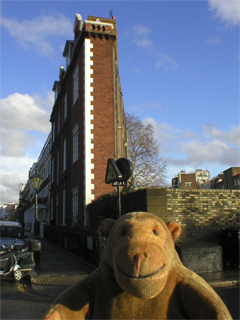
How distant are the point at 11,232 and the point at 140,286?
11.7 metres

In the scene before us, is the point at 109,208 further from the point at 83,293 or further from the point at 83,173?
the point at 83,293

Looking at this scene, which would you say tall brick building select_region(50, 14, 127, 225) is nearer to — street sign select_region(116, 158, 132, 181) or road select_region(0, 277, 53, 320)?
road select_region(0, 277, 53, 320)

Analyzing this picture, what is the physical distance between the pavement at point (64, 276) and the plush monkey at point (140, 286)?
5.86m

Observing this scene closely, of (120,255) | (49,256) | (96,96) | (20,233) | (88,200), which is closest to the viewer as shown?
(120,255)

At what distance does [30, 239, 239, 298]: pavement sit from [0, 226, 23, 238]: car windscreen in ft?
4.84

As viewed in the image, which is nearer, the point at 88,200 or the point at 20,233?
the point at 20,233

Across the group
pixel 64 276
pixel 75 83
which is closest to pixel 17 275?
pixel 64 276

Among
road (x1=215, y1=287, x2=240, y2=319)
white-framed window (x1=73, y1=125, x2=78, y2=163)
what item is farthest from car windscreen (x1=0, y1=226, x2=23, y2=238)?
road (x1=215, y1=287, x2=240, y2=319)

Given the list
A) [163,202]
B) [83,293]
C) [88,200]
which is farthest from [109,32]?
[83,293]

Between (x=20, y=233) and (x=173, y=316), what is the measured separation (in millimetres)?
11504

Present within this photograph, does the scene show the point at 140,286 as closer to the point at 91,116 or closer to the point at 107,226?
the point at 107,226

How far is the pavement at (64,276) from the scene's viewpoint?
27.6 ft

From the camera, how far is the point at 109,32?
18562 millimetres

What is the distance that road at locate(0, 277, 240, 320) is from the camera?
19.6 ft
